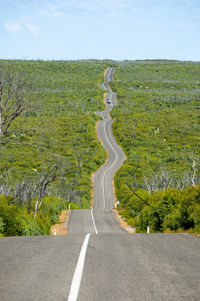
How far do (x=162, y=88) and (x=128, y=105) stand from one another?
34.0 m

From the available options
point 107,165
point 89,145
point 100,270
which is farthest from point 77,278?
point 89,145

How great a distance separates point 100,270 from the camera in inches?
241

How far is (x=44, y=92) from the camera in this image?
457ft

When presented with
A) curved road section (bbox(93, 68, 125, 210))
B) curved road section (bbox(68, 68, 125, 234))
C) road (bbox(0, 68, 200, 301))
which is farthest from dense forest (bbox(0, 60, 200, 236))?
road (bbox(0, 68, 200, 301))

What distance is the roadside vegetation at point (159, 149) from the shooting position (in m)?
20.1

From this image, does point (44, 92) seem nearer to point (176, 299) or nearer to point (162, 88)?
point (162, 88)

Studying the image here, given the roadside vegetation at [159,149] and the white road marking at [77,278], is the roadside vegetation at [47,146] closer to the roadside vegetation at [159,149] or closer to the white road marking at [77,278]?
the roadside vegetation at [159,149]

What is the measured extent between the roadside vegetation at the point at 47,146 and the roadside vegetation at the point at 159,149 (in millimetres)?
6768

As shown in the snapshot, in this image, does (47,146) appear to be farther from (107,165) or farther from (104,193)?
(104,193)

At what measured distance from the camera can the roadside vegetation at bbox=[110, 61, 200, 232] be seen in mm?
20109

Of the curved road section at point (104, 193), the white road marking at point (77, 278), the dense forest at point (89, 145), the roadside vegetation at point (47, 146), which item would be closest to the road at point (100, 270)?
the white road marking at point (77, 278)

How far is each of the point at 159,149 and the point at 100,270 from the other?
83.5 metres

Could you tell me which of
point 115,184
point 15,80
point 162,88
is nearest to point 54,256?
point 15,80

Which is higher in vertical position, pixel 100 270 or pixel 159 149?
pixel 159 149
